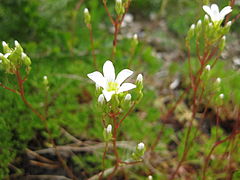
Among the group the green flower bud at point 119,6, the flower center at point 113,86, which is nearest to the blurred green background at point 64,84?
the green flower bud at point 119,6

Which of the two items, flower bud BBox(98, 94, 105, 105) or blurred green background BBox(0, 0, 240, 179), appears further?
blurred green background BBox(0, 0, 240, 179)

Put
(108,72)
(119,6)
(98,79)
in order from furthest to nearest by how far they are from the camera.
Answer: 1. (119,6)
2. (108,72)
3. (98,79)

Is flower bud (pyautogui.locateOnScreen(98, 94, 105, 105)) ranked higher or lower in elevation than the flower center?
lower

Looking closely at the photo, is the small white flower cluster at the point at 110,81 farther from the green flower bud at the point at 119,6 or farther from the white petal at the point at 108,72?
the green flower bud at the point at 119,6

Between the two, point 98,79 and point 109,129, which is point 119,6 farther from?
point 109,129

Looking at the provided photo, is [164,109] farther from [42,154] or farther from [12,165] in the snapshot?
[12,165]

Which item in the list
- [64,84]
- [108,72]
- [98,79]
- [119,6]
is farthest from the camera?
[64,84]

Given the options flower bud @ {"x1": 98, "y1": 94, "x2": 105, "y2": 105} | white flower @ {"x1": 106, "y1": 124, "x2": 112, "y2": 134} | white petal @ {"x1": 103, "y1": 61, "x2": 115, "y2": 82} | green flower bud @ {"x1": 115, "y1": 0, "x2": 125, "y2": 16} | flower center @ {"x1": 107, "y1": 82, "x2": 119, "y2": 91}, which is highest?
green flower bud @ {"x1": 115, "y1": 0, "x2": 125, "y2": 16}

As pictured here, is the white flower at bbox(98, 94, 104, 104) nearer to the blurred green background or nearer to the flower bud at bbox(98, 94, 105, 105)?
the flower bud at bbox(98, 94, 105, 105)

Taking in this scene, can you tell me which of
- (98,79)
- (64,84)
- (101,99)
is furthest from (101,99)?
(64,84)

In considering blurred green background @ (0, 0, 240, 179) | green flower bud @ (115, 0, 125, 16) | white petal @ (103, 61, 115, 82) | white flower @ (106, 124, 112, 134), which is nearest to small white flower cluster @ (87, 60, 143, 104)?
white petal @ (103, 61, 115, 82)

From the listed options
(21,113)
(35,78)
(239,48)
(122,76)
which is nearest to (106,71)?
(122,76)
